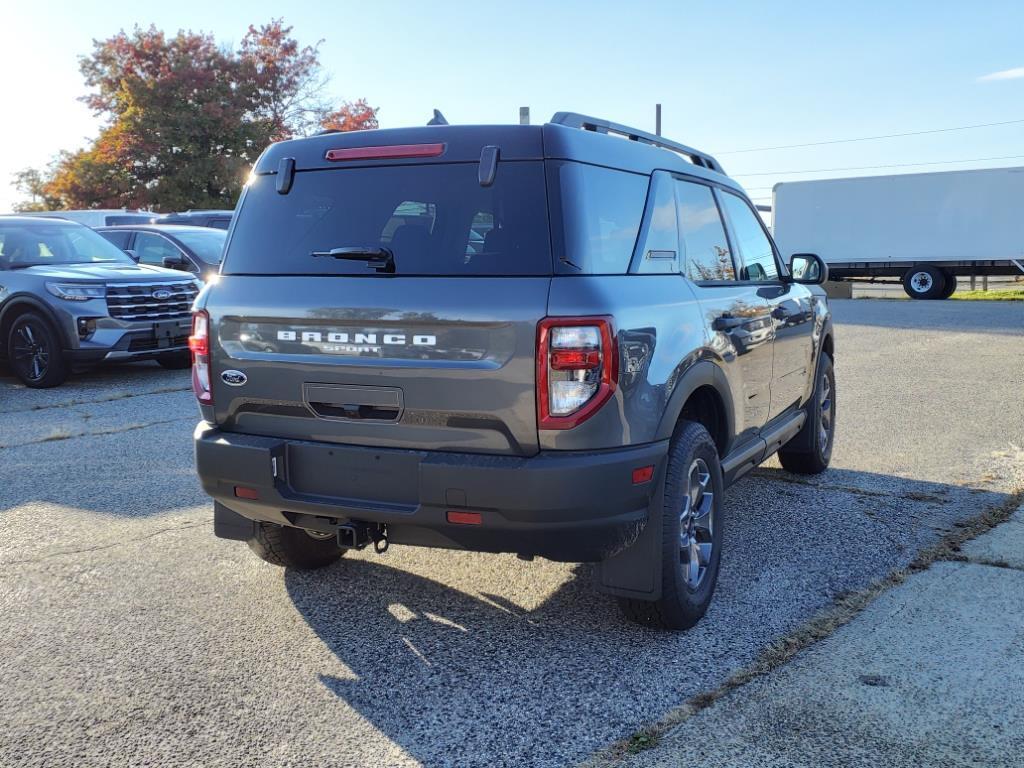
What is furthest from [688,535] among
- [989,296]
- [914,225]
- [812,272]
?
[989,296]

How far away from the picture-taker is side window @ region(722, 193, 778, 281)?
16.5 ft

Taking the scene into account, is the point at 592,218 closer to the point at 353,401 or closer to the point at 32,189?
the point at 353,401

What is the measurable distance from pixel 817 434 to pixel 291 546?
11.6ft

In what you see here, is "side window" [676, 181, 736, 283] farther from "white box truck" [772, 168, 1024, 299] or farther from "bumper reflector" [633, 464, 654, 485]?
"white box truck" [772, 168, 1024, 299]

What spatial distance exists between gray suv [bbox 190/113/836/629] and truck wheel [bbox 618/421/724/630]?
Answer: 0.01 m

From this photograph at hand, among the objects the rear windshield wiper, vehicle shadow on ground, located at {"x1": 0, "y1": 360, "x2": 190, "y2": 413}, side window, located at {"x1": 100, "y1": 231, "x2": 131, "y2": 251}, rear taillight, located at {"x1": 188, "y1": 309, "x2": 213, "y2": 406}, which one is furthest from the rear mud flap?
side window, located at {"x1": 100, "y1": 231, "x2": 131, "y2": 251}

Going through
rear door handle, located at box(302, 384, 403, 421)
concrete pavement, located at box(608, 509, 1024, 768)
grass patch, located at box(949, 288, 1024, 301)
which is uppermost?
rear door handle, located at box(302, 384, 403, 421)

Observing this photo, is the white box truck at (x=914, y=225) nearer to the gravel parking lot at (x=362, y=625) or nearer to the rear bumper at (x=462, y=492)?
the gravel parking lot at (x=362, y=625)

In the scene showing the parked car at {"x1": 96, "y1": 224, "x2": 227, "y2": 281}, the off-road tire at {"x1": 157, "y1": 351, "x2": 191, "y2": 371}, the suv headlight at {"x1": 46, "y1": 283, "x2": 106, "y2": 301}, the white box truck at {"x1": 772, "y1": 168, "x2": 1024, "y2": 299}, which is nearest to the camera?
the suv headlight at {"x1": 46, "y1": 283, "x2": 106, "y2": 301}

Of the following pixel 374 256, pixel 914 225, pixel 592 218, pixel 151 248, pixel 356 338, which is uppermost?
pixel 914 225

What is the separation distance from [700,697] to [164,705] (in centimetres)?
182

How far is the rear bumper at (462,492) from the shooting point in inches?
127

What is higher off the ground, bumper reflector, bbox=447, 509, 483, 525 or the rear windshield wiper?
the rear windshield wiper

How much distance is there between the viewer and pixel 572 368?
3209 mm
